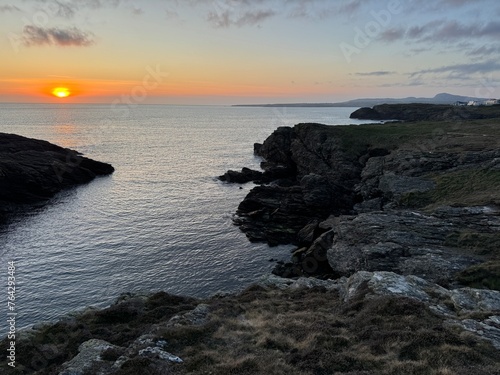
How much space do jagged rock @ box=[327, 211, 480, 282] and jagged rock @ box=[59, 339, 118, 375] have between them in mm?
20808

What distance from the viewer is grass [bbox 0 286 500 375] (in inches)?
585

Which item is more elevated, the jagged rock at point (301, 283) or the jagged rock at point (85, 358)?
the jagged rock at point (85, 358)

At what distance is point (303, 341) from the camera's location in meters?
17.6

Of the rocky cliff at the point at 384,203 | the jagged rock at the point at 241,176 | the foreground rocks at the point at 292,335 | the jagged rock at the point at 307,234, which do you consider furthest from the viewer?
the jagged rock at the point at 241,176

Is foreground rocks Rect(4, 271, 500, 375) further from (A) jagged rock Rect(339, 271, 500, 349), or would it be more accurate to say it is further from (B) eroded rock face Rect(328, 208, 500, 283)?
(B) eroded rock face Rect(328, 208, 500, 283)

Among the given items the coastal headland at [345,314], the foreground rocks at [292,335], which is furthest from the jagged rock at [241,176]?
the foreground rocks at [292,335]

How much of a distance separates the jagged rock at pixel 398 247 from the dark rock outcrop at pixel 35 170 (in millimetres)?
55645

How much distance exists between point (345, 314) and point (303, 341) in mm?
4486

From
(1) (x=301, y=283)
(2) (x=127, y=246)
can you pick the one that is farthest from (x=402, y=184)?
(2) (x=127, y=246)

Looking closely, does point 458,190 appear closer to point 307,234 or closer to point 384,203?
point 384,203

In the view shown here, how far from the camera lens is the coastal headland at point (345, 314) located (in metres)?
15.7

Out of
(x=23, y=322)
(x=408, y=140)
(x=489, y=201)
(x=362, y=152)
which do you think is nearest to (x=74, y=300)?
(x=23, y=322)

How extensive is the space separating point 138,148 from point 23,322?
116753 millimetres

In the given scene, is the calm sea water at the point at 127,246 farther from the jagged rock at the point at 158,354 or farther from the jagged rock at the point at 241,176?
the jagged rock at the point at 158,354
